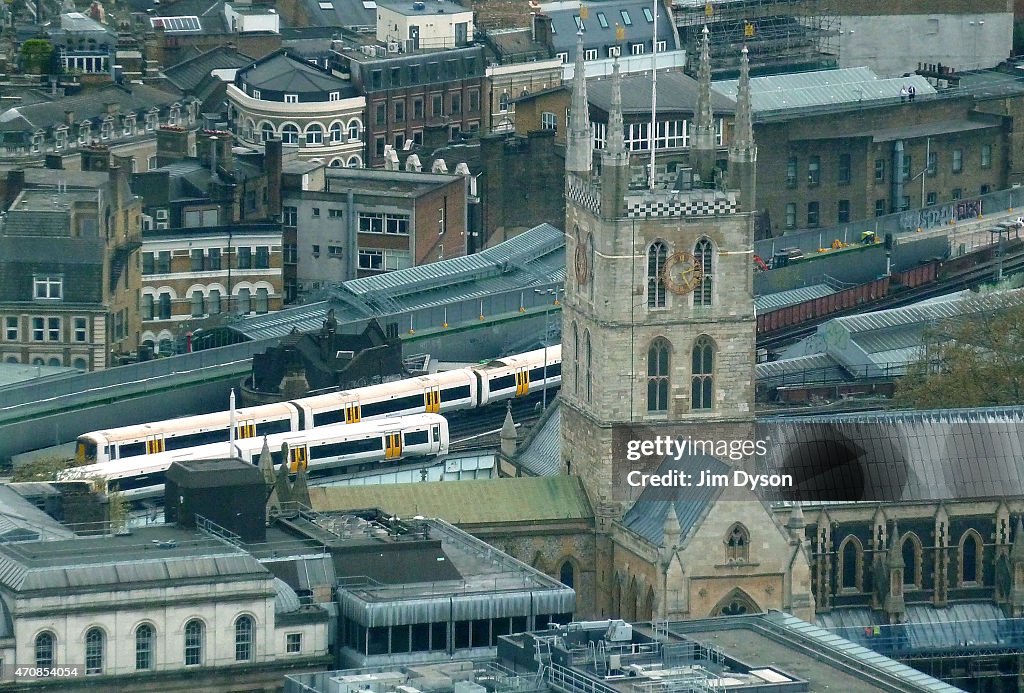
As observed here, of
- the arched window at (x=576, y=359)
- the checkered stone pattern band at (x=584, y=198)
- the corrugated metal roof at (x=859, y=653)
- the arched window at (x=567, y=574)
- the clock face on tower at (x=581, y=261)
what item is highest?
the checkered stone pattern band at (x=584, y=198)

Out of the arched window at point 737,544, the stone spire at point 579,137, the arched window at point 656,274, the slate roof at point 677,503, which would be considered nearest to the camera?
the arched window at point 737,544

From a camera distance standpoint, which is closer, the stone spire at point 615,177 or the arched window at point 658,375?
the stone spire at point 615,177

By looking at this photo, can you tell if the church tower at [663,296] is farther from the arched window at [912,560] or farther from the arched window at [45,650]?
the arched window at [45,650]

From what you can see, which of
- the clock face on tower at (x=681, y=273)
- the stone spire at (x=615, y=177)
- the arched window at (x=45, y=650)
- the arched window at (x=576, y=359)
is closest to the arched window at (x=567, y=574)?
the arched window at (x=576, y=359)

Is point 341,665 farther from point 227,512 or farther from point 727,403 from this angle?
point 727,403

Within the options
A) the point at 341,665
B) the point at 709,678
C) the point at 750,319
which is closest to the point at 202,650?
the point at 341,665

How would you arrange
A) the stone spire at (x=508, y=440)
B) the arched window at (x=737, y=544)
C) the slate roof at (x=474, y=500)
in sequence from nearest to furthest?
the arched window at (x=737, y=544)
the slate roof at (x=474, y=500)
the stone spire at (x=508, y=440)
